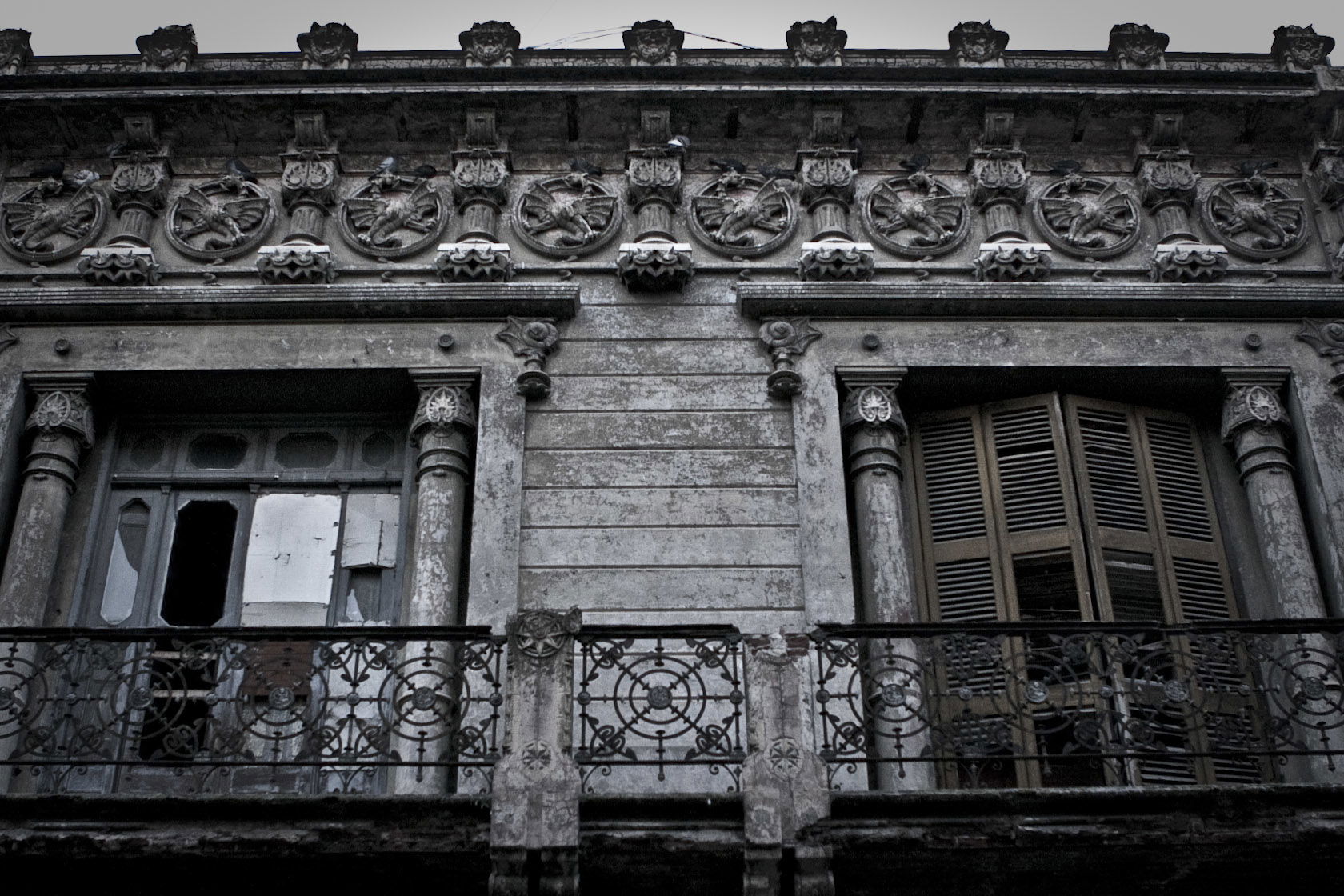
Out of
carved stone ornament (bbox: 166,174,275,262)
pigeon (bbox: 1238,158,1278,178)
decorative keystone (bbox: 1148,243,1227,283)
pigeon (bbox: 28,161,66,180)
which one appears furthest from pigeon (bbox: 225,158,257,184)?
pigeon (bbox: 1238,158,1278,178)

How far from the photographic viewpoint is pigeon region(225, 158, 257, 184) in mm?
11828

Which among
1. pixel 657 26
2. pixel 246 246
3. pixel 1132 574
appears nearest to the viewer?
pixel 1132 574

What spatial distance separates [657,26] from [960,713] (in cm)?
564

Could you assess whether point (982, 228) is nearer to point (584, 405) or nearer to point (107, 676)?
point (584, 405)

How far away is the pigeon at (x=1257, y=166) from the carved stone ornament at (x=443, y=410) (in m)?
5.76

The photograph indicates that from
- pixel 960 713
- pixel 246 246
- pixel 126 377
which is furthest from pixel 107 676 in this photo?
pixel 960 713

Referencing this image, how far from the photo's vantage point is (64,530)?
1045 cm

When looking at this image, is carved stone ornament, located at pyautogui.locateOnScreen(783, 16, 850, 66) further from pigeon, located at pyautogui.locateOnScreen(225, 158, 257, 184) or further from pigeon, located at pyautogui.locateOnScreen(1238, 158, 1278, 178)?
pigeon, located at pyautogui.locateOnScreen(225, 158, 257, 184)

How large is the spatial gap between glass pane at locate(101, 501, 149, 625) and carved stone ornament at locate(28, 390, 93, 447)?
0.54 m

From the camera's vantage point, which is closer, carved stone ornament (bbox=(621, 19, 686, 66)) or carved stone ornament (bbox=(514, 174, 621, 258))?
carved stone ornament (bbox=(514, 174, 621, 258))

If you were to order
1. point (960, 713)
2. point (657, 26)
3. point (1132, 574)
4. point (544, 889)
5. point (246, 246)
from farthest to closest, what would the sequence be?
point (657, 26) < point (246, 246) < point (1132, 574) < point (960, 713) < point (544, 889)

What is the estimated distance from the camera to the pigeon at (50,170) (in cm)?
1185

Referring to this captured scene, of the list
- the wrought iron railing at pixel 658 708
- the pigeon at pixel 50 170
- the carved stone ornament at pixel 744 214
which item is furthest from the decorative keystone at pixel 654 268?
the pigeon at pixel 50 170

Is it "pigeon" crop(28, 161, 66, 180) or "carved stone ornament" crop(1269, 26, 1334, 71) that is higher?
"carved stone ornament" crop(1269, 26, 1334, 71)
